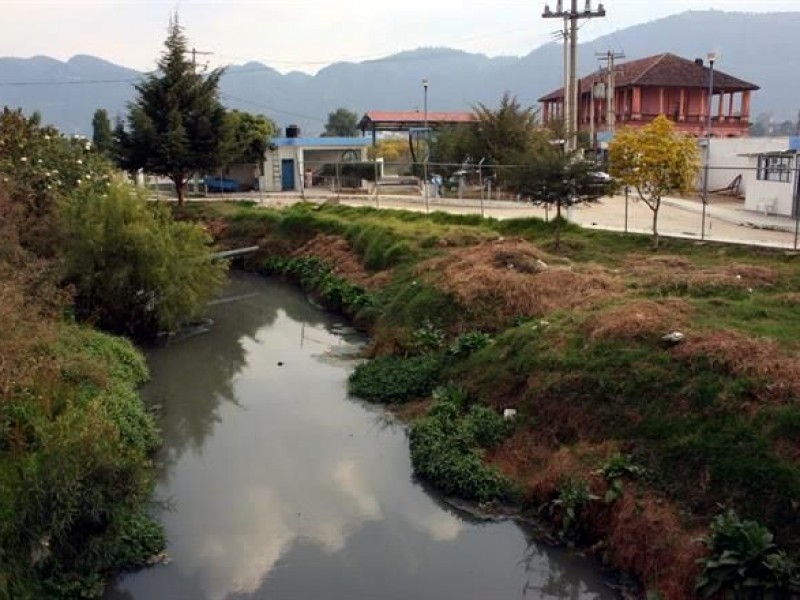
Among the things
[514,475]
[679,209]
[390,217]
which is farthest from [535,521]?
[679,209]

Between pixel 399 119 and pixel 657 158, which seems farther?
pixel 399 119

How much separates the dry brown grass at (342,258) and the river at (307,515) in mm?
5438

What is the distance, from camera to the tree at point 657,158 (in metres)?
19.9

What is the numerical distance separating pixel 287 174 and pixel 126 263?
29.1 meters

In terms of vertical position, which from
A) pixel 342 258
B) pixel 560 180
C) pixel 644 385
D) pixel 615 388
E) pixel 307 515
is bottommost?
pixel 307 515

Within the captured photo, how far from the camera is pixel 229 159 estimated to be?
1427 inches

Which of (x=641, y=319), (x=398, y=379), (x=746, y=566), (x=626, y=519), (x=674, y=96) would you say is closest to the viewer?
(x=746, y=566)

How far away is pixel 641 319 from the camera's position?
12875mm

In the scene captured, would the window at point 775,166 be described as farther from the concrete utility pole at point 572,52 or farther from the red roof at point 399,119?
the red roof at point 399,119

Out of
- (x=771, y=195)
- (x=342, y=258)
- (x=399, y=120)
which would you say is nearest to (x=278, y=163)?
(x=399, y=120)

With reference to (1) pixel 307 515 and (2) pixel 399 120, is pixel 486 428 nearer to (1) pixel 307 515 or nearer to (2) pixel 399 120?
(1) pixel 307 515

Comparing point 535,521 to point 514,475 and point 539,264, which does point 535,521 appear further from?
point 539,264

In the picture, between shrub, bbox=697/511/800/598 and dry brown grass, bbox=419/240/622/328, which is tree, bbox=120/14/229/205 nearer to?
dry brown grass, bbox=419/240/622/328

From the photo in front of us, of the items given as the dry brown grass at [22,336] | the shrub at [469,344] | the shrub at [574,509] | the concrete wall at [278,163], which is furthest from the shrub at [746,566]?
the concrete wall at [278,163]
